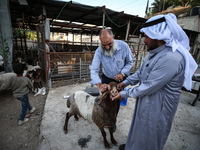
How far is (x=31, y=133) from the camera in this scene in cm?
273

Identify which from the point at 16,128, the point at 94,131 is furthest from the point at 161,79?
the point at 16,128

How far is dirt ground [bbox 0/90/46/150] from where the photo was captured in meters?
2.41

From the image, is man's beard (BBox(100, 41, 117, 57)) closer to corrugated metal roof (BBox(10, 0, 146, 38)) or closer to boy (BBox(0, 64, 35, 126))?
boy (BBox(0, 64, 35, 126))

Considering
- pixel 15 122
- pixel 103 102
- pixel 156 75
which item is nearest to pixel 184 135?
pixel 103 102

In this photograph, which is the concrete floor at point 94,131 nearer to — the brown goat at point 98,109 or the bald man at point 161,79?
the brown goat at point 98,109

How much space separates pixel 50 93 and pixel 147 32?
14.8ft

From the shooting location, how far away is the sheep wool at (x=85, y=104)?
2270 millimetres

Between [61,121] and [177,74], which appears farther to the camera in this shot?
[61,121]

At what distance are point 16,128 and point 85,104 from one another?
83.3 inches

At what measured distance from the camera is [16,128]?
2.86 meters

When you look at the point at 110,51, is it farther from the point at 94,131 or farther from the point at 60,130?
the point at 60,130

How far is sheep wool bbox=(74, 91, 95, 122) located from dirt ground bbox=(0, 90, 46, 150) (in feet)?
4.18

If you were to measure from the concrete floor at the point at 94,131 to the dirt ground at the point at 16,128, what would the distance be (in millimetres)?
224

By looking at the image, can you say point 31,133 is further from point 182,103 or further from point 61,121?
point 182,103
